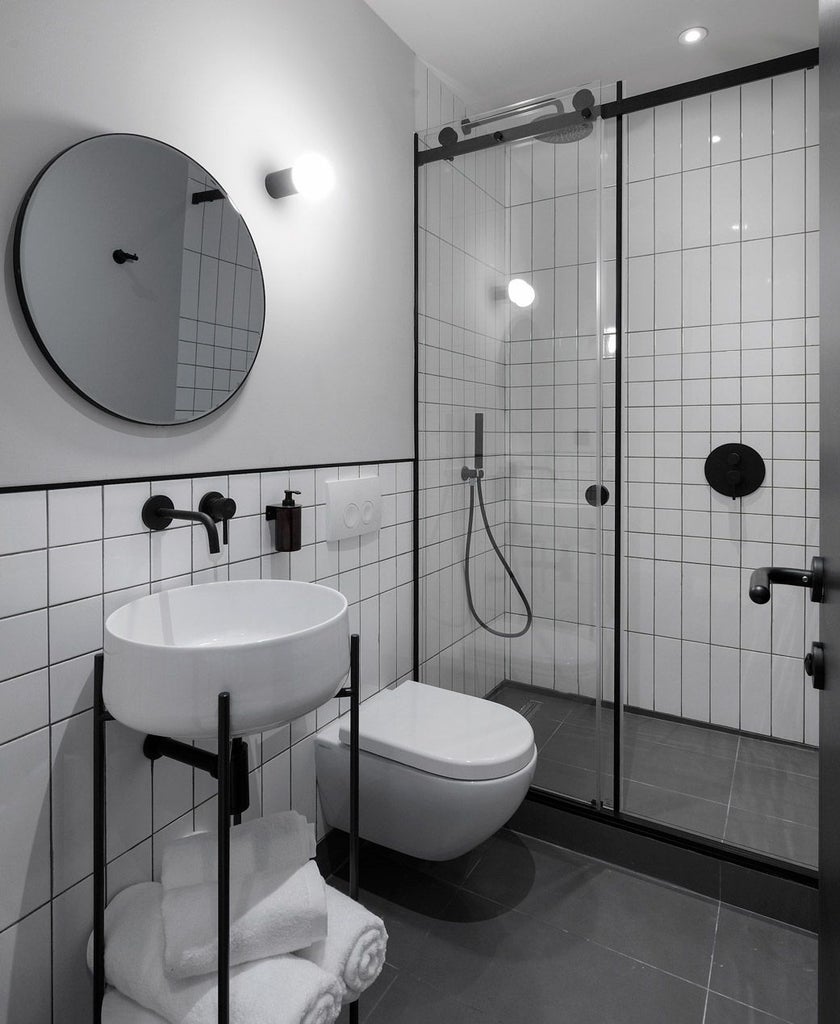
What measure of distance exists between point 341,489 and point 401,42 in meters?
1.51

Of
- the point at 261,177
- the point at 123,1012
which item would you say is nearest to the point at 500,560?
the point at 261,177

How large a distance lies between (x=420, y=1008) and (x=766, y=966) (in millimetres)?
839

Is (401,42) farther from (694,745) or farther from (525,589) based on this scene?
(694,745)

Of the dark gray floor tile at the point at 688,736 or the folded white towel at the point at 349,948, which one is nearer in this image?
the folded white towel at the point at 349,948

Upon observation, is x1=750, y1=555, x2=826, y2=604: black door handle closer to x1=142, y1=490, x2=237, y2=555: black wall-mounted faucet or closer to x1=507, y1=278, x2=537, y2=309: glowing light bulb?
x1=142, y1=490, x2=237, y2=555: black wall-mounted faucet

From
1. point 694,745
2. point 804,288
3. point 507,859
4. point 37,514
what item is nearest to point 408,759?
point 507,859

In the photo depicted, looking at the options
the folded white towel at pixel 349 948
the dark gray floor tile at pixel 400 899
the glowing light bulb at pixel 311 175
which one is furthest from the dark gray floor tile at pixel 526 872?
the glowing light bulb at pixel 311 175

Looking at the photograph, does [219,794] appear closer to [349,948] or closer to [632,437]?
[349,948]

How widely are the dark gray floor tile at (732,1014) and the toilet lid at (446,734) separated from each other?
64 centimetres

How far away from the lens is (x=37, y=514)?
3.67ft

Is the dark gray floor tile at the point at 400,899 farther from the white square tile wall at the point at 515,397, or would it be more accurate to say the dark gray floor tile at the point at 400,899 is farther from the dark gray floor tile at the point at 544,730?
the white square tile wall at the point at 515,397

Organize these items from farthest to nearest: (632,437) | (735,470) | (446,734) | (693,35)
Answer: (632,437), (735,470), (693,35), (446,734)

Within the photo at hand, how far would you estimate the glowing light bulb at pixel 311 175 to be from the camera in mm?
1516

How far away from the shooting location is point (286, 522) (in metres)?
1.59
